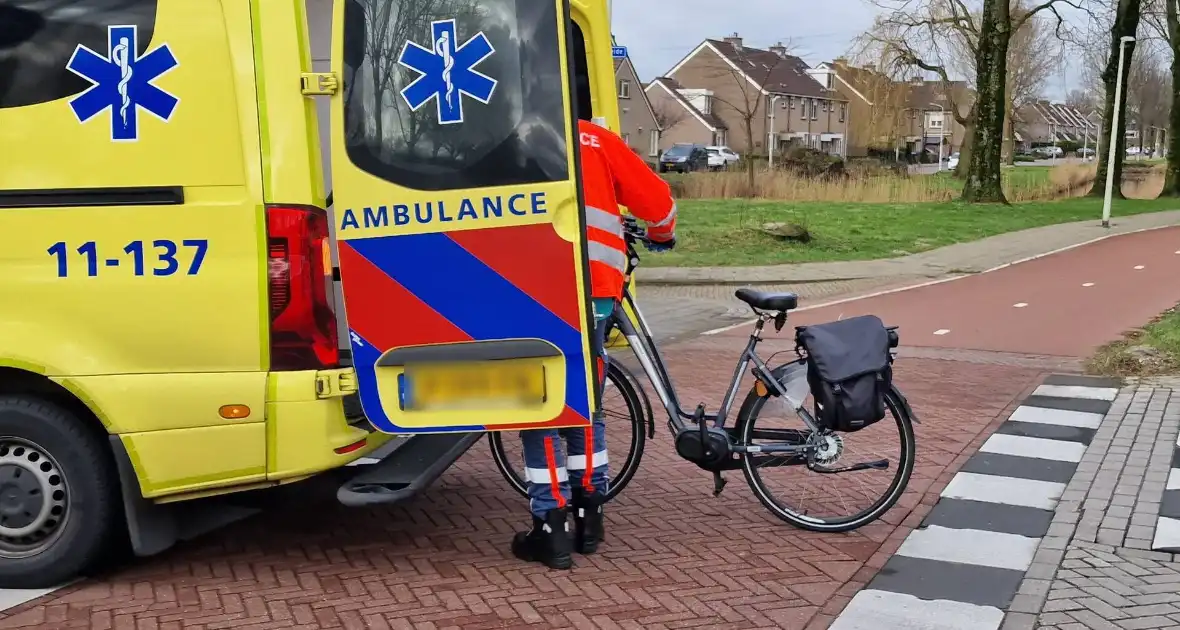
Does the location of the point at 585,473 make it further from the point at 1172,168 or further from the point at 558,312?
the point at 1172,168

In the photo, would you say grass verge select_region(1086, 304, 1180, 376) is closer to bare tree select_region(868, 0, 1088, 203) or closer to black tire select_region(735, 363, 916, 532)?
black tire select_region(735, 363, 916, 532)

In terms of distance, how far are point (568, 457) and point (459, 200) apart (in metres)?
1.28

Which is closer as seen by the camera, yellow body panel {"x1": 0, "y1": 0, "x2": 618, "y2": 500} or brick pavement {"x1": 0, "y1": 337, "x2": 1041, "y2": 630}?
yellow body panel {"x1": 0, "y1": 0, "x2": 618, "y2": 500}

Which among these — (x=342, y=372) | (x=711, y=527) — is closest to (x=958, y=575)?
(x=711, y=527)

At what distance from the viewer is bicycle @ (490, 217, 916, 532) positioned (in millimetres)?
4664

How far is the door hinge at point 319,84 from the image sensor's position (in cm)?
371

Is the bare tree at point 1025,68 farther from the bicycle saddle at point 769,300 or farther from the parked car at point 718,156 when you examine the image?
the bicycle saddle at point 769,300

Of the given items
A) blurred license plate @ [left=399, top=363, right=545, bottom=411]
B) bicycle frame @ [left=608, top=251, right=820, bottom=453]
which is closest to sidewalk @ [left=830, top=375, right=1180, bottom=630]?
bicycle frame @ [left=608, top=251, right=820, bottom=453]

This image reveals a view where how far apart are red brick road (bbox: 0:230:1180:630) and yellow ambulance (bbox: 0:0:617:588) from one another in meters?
0.48

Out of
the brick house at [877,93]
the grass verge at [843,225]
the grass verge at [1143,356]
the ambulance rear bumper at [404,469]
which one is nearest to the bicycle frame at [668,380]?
the ambulance rear bumper at [404,469]

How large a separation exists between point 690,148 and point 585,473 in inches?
1975

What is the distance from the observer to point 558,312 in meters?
3.79

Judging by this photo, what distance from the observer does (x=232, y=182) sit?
3.72 meters

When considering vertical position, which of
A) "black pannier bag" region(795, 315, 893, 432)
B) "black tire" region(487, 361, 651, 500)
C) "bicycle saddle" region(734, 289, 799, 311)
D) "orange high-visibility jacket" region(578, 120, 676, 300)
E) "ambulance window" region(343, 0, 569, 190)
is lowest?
"black tire" region(487, 361, 651, 500)
